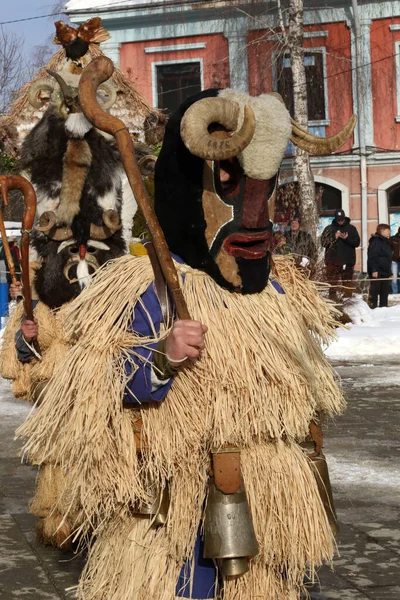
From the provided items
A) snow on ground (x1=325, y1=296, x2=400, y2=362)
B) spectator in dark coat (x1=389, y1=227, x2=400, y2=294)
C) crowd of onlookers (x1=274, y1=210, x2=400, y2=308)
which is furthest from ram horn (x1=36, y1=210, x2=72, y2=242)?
spectator in dark coat (x1=389, y1=227, x2=400, y2=294)

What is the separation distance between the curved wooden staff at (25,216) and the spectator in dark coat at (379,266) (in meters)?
11.5

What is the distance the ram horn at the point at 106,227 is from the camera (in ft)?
18.4

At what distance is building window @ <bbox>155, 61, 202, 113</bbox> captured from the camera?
80.0 ft

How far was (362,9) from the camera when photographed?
23.3 m

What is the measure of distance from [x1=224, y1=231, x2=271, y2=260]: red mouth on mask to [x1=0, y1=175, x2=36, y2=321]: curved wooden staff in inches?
80.0

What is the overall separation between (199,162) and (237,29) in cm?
2072

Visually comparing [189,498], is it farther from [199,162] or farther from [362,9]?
[362,9]

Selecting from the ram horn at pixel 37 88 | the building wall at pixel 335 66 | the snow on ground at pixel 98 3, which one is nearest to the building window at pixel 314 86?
the building wall at pixel 335 66

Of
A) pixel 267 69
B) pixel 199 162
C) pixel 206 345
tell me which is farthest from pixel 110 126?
pixel 267 69

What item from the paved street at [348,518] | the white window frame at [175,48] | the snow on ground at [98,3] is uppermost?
the snow on ground at [98,3]

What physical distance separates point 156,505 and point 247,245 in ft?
2.75

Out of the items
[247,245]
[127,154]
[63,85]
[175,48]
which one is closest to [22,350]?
[63,85]

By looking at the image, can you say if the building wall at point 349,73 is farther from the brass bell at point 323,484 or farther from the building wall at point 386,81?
the brass bell at point 323,484

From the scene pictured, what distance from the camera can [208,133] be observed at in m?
3.24
